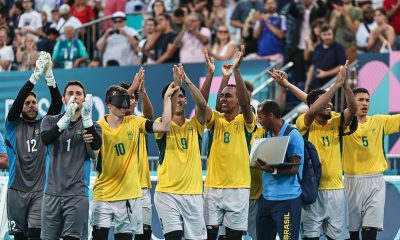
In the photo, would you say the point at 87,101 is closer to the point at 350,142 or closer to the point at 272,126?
the point at 272,126

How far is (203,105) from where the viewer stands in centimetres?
1468

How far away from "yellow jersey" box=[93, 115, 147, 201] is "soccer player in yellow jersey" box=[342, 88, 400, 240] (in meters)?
2.93

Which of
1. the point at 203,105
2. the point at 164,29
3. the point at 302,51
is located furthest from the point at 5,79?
the point at 203,105

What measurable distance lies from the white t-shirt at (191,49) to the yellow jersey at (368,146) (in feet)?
21.5

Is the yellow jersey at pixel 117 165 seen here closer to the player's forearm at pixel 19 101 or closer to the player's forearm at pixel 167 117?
the player's forearm at pixel 167 117

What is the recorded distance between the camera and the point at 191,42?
2173cm

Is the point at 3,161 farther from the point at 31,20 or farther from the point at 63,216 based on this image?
the point at 31,20

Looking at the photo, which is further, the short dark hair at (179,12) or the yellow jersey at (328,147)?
the short dark hair at (179,12)

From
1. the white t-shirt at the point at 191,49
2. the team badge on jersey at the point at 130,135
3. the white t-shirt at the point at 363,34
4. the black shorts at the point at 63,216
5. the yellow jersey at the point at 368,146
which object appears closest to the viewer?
the black shorts at the point at 63,216

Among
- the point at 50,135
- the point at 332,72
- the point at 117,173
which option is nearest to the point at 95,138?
the point at 50,135

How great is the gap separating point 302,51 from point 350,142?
6.07 metres

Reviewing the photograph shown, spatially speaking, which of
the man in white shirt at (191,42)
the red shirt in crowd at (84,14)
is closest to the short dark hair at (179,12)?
the man in white shirt at (191,42)

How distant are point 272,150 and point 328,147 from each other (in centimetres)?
116

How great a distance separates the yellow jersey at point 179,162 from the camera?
14.7 metres
